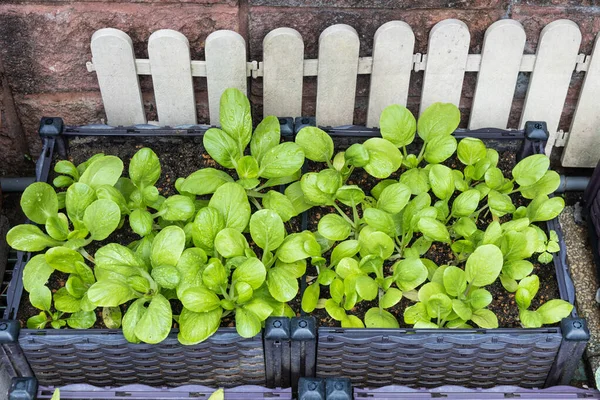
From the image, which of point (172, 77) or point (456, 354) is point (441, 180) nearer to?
point (456, 354)

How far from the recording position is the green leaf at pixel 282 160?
1627 mm

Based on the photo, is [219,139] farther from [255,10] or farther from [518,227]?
[518,227]

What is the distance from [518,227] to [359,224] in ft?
1.15

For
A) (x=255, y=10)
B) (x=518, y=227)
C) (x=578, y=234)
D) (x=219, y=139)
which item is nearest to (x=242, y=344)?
(x=219, y=139)

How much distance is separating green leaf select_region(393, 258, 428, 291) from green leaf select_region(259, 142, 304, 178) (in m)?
0.32

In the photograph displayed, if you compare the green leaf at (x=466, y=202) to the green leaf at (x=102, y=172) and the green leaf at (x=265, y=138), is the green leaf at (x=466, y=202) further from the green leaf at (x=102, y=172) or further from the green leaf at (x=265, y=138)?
the green leaf at (x=102, y=172)

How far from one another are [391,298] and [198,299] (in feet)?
1.35

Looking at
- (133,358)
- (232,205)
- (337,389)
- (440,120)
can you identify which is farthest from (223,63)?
(337,389)

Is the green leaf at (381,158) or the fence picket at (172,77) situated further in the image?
the fence picket at (172,77)

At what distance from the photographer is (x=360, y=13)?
6.04ft

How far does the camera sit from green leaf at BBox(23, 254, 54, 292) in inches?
60.2

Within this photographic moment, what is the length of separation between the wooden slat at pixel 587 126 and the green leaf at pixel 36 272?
4.67 feet

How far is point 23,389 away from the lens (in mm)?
1435

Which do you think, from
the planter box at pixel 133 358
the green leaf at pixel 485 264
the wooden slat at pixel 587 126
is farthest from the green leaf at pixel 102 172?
the wooden slat at pixel 587 126
